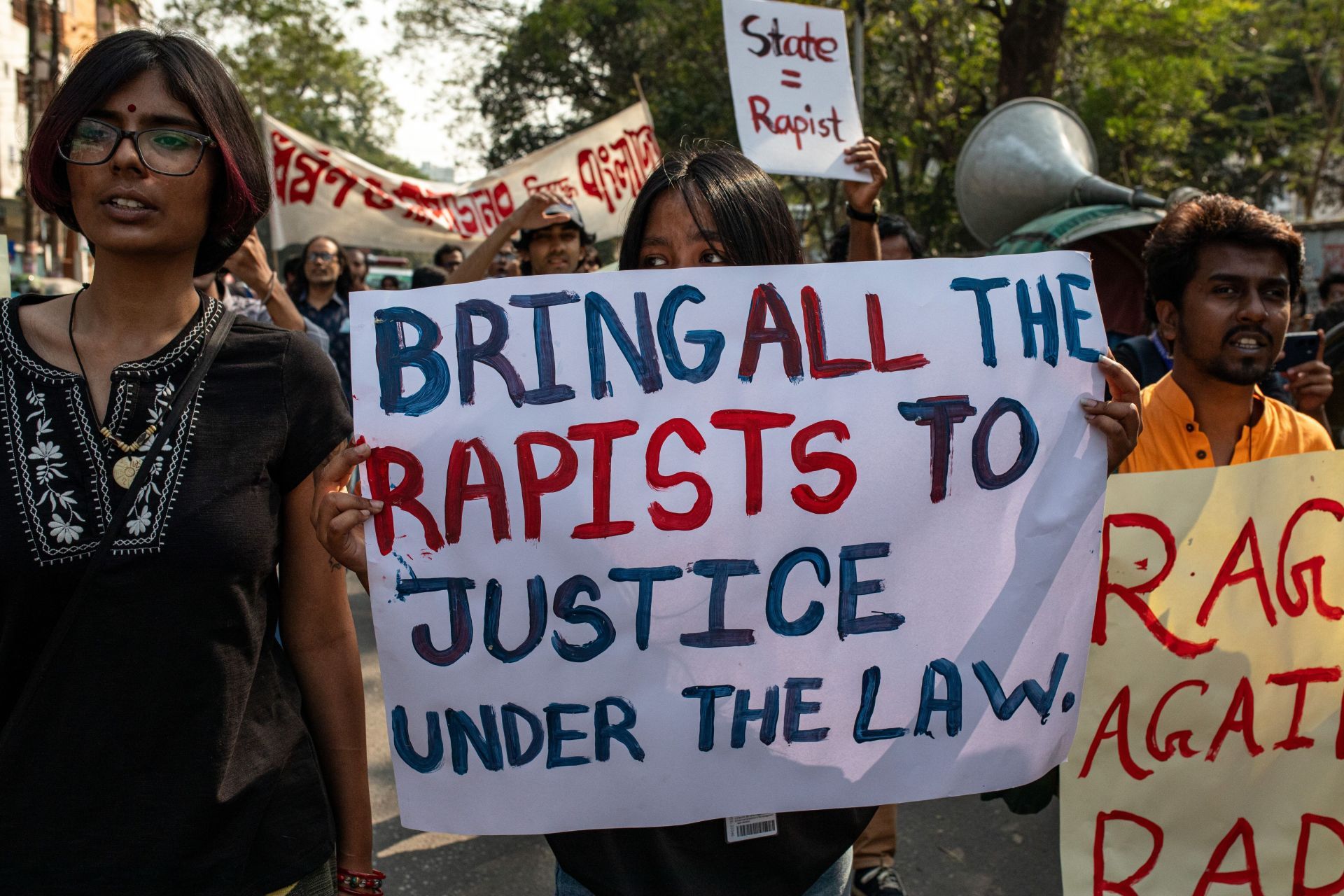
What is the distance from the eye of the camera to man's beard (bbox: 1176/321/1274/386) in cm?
231

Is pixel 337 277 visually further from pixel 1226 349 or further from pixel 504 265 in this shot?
pixel 1226 349

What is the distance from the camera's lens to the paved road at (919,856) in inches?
127

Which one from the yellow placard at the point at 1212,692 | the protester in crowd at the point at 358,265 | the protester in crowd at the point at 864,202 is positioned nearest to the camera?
the yellow placard at the point at 1212,692

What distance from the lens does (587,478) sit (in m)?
1.64

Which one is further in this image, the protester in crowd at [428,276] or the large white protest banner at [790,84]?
the protester in crowd at [428,276]

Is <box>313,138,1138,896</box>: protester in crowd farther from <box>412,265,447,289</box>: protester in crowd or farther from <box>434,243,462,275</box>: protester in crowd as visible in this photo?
<box>434,243,462,275</box>: protester in crowd

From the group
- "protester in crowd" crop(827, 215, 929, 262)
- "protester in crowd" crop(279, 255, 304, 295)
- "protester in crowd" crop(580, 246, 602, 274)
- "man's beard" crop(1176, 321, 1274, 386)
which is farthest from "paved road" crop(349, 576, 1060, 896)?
"protester in crowd" crop(279, 255, 304, 295)

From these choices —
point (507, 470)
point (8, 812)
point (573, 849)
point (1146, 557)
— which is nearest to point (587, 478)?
point (507, 470)

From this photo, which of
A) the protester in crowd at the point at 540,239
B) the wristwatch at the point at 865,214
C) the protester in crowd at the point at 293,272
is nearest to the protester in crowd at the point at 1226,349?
the wristwatch at the point at 865,214

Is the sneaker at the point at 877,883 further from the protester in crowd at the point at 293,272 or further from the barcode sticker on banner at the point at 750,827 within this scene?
the protester in crowd at the point at 293,272

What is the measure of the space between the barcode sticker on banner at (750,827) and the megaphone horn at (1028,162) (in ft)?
24.4

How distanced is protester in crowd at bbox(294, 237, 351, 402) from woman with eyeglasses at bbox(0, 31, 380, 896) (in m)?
4.02

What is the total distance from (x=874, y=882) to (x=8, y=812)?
216cm

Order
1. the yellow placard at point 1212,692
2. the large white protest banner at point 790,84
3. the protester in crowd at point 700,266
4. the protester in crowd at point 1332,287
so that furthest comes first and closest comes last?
the protester in crowd at point 1332,287 → the large white protest banner at point 790,84 → the yellow placard at point 1212,692 → the protester in crowd at point 700,266
